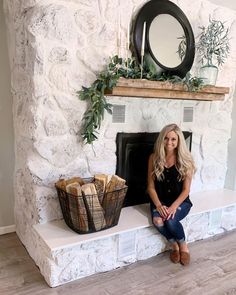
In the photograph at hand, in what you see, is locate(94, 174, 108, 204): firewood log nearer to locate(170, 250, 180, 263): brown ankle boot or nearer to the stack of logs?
the stack of logs

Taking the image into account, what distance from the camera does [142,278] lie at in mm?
1958

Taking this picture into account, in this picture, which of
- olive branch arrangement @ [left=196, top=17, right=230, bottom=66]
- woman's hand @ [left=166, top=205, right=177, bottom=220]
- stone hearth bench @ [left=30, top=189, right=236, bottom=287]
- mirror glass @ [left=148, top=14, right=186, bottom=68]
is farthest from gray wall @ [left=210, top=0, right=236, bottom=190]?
woman's hand @ [left=166, top=205, right=177, bottom=220]

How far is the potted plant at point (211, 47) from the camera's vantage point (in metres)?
2.49

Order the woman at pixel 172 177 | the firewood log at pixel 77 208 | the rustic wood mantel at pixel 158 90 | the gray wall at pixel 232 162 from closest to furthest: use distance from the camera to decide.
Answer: the firewood log at pixel 77 208 < the rustic wood mantel at pixel 158 90 < the woman at pixel 172 177 < the gray wall at pixel 232 162

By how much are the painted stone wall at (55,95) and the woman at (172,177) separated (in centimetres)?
29

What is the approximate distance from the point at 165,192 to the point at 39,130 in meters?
1.12

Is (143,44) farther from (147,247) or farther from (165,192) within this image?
(147,247)

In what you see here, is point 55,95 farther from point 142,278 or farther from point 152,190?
point 142,278

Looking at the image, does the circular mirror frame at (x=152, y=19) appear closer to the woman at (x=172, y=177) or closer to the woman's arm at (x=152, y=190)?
the woman at (x=172, y=177)

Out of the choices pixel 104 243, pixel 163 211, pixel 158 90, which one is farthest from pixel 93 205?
pixel 158 90

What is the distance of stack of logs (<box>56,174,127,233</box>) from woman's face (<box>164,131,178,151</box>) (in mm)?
547

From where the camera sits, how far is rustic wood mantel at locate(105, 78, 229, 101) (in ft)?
6.59

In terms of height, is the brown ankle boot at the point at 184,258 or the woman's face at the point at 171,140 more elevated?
the woman's face at the point at 171,140

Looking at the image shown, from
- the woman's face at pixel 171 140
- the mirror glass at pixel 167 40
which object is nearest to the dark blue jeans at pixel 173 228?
the woman's face at pixel 171 140
